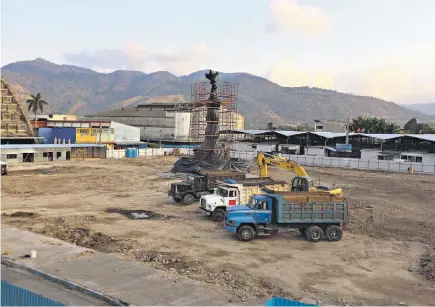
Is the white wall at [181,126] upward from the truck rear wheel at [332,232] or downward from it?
upward

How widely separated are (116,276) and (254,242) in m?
8.40

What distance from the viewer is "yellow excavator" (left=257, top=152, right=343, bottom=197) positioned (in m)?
28.3

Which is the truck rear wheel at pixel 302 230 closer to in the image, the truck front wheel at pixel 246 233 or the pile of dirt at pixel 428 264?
the truck front wheel at pixel 246 233

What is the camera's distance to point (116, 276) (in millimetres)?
16562

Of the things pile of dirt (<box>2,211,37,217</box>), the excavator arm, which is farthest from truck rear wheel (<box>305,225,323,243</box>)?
pile of dirt (<box>2,211,37,217</box>)

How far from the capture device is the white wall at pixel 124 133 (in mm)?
88500

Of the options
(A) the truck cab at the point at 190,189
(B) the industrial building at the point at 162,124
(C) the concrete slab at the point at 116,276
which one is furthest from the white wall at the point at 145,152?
(C) the concrete slab at the point at 116,276

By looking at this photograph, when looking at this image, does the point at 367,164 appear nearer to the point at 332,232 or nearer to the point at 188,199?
the point at 188,199

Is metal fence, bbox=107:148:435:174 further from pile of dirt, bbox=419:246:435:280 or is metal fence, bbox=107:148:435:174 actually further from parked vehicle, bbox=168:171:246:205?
pile of dirt, bbox=419:246:435:280

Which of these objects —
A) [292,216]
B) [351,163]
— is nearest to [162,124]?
[351,163]

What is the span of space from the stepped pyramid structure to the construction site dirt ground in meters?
35.1

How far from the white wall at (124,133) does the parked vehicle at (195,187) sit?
57.0 m

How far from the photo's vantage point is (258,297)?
15.0 m

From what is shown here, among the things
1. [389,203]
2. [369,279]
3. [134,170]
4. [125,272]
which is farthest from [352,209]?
[134,170]
